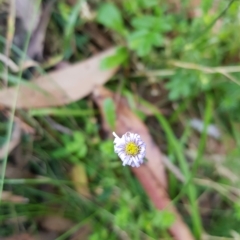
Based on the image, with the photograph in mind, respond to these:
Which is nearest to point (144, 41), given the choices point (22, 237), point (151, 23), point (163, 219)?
point (151, 23)

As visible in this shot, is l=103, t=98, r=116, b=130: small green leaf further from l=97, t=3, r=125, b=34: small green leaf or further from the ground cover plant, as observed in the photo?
l=97, t=3, r=125, b=34: small green leaf

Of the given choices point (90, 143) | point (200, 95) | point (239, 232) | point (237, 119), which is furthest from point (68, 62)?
point (239, 232)

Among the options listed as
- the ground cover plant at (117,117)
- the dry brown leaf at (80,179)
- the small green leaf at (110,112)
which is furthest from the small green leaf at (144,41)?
the dry brown leaf at (80,179)

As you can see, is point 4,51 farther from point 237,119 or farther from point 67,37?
point 237,119

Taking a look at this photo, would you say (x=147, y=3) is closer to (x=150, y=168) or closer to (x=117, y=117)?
(x=117, y=117)

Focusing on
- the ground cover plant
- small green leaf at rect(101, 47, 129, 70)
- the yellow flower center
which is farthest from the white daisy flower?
small green leaf at rect(101, 47, 129, 70)

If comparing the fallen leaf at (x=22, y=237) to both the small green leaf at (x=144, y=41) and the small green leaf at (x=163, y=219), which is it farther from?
the small green leaf at (x=144, y=41)

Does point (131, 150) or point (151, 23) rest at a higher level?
point (151, 23)
